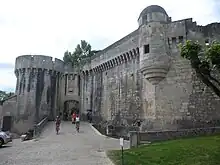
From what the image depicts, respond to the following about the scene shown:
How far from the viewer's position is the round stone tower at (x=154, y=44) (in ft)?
59.6

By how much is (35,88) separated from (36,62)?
328 cm

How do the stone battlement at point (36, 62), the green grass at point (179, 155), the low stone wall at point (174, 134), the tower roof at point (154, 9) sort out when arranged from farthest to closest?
the stone battlement at point (36, 62)
the tower roof at point (154, 9)
the low stone wall at point (174, 134)
the green grass at point (179, 155)

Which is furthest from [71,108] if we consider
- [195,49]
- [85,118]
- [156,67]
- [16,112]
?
[195,49]

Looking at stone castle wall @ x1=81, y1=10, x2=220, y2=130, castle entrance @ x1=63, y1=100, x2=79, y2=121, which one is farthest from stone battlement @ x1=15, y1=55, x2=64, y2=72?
stone castle wall @ x1=81, y1=10, x2=220, y2=130

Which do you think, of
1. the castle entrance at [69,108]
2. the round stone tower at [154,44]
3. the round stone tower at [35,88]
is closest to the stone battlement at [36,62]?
the round stone tower at [35,88]

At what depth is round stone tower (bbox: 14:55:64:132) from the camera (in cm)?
2920

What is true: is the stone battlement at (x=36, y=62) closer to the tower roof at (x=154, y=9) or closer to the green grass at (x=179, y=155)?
the tower roof at (x=154, y=9)

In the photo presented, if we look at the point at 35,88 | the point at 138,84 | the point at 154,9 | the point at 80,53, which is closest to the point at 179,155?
the point at 138,84

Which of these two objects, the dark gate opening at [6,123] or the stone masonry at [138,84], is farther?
the dark gate opening at [6,123]

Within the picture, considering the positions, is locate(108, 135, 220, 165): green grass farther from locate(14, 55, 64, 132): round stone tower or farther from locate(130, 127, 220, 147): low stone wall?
locate(14, 55, 64, 132): round stone tower

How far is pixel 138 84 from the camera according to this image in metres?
20.9

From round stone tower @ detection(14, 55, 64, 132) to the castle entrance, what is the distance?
247cm

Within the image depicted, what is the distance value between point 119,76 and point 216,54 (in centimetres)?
1350

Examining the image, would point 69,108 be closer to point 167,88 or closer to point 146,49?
point 146,49
